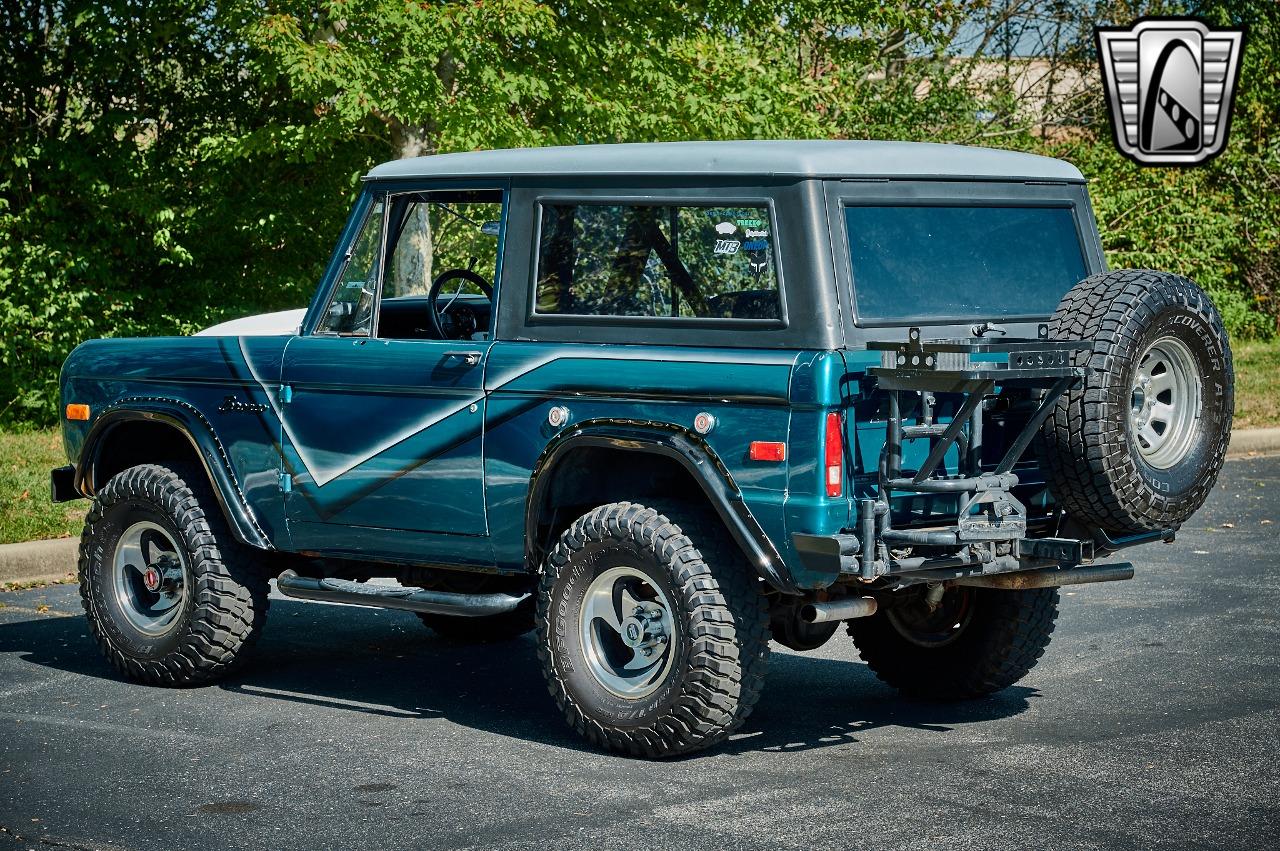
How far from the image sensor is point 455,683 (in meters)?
7.35

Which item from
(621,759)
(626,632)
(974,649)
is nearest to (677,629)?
(626,632)

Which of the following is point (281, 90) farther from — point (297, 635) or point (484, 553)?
point (484, 553)

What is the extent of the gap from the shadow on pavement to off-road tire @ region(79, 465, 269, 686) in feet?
0.69

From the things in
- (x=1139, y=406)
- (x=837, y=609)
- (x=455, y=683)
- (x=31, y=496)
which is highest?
(x=1139, y=406)

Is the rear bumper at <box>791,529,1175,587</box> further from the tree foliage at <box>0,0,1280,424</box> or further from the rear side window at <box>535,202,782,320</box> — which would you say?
the tree foliage at <box>0,0,1280,424</box>

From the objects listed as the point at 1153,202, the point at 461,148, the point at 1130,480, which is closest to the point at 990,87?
the point at 1153,202

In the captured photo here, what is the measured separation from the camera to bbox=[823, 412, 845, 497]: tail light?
17.7 feet

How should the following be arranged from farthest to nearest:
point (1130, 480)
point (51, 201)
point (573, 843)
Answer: point (51, 201) < point (1130, 480) < point (573, 843)

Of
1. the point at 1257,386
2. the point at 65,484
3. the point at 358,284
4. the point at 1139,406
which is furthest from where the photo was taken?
the point at 1257,386

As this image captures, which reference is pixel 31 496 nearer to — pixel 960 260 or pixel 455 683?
pixel 455 683

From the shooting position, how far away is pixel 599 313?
6176 mm

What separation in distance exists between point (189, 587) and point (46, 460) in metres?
6.60

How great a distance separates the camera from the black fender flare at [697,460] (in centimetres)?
556

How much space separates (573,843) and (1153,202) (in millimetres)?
18540
